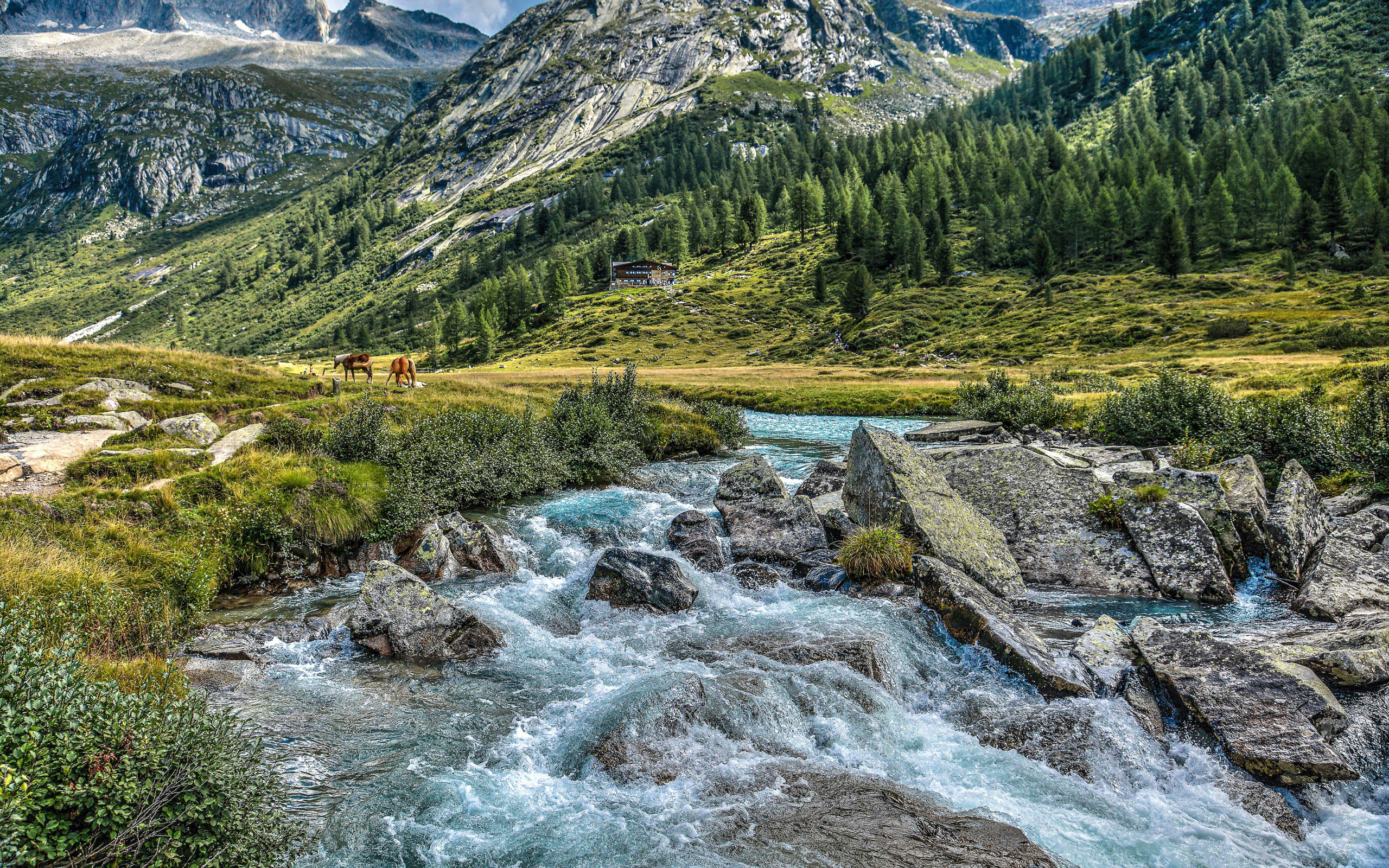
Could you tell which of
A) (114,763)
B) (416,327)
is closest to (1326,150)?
(114,763)

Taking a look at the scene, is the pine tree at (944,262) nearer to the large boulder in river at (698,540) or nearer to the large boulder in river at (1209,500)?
the large boulder in river at (1209,500)

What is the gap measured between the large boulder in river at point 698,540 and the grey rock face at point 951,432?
1911 cm

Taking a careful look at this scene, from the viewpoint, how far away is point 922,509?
17.6m

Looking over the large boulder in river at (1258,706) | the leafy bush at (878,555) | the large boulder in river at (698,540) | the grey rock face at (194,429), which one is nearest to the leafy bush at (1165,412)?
the leafy bush at (878,555)

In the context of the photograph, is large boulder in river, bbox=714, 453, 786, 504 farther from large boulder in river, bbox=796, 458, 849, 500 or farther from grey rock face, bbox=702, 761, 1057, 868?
grey rock face, bbox=702, 761, 1057, 868

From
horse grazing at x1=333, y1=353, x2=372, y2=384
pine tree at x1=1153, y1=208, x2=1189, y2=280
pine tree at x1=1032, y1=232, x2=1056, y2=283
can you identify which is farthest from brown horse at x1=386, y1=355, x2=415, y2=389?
pine tree at x1=1153, y1=208, x2=1189, y2=280

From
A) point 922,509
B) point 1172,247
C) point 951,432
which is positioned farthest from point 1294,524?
point 1172,247

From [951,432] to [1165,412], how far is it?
9910 mm

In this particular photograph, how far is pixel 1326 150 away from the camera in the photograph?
403 ft

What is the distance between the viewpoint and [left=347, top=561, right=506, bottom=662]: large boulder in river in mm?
13508

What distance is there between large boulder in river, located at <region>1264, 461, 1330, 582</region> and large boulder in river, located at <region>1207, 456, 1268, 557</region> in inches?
6.9

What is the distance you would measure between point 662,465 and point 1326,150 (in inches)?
6439

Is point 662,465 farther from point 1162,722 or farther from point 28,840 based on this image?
point 28,840

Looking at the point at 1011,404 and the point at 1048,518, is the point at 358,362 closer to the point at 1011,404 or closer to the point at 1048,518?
the point at 1048,518
